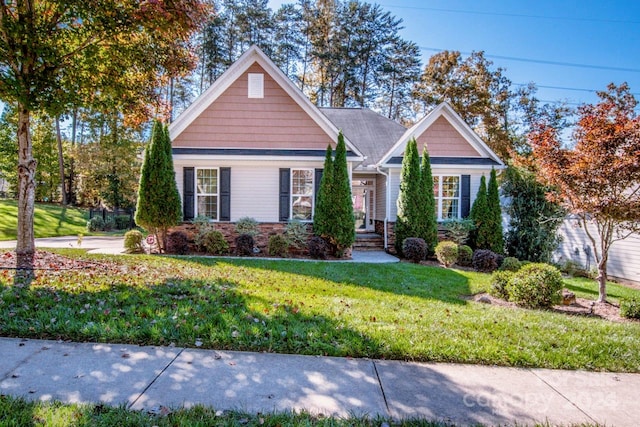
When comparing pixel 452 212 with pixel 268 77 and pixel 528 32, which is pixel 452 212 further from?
pixel 528 32

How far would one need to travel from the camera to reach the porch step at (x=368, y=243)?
42.6 ft

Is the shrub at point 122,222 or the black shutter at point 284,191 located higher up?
the black shutter at point 284,191

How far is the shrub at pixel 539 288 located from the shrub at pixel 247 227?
759 centimetres

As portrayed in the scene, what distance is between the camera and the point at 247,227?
11.2 meters

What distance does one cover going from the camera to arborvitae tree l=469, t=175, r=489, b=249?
37.9 feet

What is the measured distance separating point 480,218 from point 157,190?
1048 cm

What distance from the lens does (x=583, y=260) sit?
11477mm

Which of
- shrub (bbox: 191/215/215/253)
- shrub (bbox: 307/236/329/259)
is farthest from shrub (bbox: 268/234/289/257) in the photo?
shrub (bbox: 191/215/215/253)

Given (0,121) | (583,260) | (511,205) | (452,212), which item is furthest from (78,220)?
(583,260)

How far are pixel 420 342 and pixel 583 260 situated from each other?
1085 cm

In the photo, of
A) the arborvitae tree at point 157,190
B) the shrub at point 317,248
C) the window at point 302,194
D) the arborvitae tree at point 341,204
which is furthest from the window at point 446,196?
the arborvitae tree at point 157,190

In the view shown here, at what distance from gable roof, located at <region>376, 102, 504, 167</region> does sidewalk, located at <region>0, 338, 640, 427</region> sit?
987 cm

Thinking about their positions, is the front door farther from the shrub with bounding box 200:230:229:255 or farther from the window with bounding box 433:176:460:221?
the shrub with bounding box 200:230:229:255

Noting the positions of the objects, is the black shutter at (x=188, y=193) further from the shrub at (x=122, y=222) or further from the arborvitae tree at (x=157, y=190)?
the shrub at (x=122, y=222)
